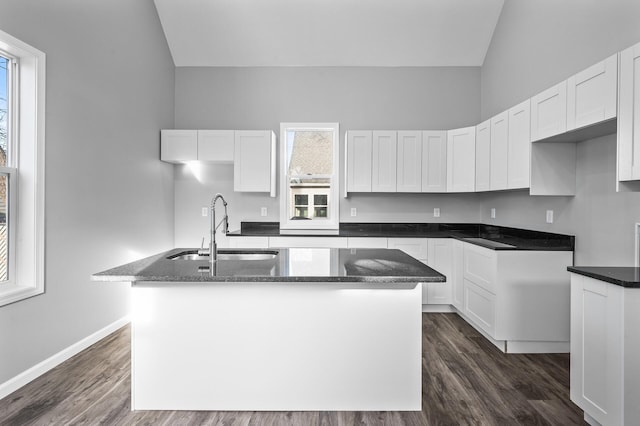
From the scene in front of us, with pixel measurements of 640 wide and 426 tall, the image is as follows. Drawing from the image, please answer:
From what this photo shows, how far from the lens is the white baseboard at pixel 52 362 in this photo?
7.95 feet

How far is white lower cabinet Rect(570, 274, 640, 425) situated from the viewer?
179 centimetres

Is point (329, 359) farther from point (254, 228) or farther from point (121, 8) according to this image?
point (121, 8)

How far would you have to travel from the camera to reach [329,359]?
2.14 m

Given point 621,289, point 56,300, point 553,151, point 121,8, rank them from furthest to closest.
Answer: point 121,8
point 553,151
point 56,300
point 621,289

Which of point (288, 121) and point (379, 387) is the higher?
point (288, 121)

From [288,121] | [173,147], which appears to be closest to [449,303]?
[288,121]

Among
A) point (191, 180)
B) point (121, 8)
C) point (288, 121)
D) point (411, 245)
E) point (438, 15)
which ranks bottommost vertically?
point (411, 245)

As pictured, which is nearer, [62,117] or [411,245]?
[62,117]

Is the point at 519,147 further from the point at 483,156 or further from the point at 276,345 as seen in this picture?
the point at 276,345

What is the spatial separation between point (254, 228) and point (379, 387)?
3207mm

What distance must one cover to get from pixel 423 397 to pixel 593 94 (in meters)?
2.19

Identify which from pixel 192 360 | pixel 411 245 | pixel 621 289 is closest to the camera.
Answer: pixel 621 289

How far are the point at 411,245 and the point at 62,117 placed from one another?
11.5ft

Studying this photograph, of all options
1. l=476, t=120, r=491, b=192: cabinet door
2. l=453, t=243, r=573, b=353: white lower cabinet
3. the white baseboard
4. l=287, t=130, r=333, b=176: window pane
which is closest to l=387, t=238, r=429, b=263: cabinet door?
l=476, t=120, r=491, b=192: cabinet door
